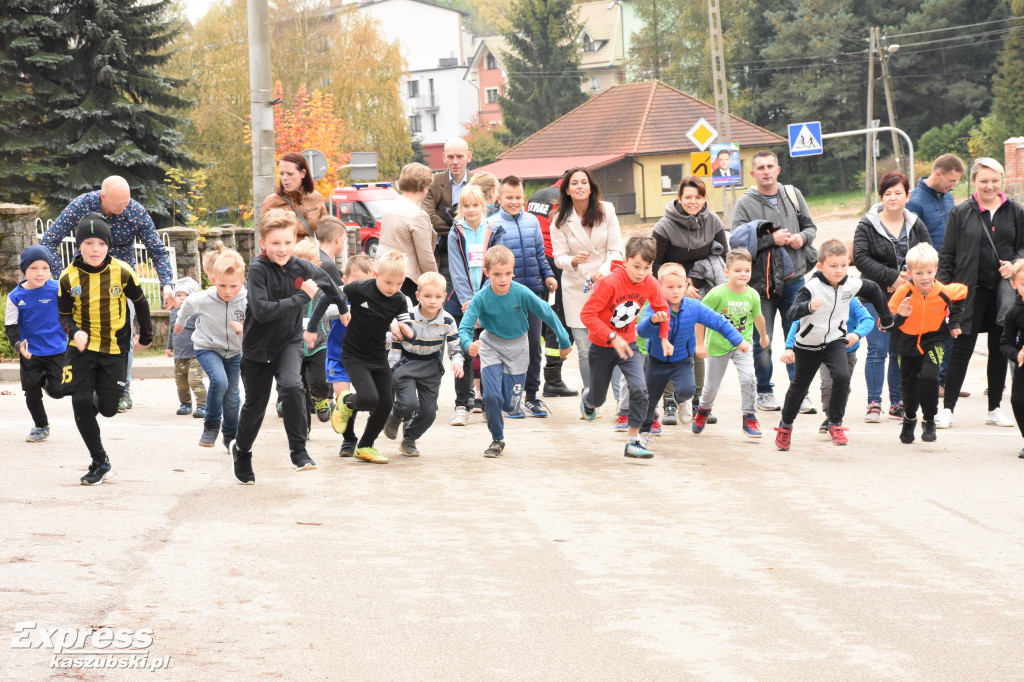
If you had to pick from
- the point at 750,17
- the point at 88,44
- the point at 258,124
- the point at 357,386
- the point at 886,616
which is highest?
the point at 750,17

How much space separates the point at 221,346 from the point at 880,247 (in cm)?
564

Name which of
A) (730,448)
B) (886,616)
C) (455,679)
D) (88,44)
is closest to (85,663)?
(455,679)

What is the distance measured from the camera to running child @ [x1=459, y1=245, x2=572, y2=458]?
8.95 m

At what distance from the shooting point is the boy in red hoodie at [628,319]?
884 cm

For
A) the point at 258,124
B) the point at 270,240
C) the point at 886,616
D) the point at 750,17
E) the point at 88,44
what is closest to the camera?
the point at 886,616

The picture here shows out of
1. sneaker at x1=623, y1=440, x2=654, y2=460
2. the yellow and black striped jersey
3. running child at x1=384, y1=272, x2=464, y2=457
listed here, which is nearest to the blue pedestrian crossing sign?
sneaker at x1=623, y1=440, x2=654, y2=460

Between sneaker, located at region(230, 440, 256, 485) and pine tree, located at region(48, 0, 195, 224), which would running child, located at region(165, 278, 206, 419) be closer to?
sneaker, located at region(230, 440, 256, 485)

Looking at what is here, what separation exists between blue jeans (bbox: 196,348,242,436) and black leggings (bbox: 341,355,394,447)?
94 centimetres

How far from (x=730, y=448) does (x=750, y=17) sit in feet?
236

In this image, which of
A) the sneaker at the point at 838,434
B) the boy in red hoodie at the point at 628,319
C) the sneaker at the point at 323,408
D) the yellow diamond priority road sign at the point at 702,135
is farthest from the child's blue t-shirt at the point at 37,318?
the yellow diamond priority road sign at the point at 702,135

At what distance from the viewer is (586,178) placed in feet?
34.9

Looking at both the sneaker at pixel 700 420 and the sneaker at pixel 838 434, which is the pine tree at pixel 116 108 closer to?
the sneaker at pixel 700 420

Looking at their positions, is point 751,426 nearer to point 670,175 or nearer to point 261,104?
point 261,104

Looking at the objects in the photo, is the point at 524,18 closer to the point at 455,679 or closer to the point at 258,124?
the point at 258,124
